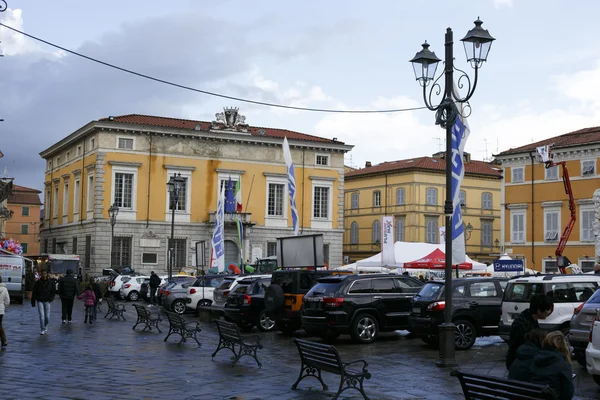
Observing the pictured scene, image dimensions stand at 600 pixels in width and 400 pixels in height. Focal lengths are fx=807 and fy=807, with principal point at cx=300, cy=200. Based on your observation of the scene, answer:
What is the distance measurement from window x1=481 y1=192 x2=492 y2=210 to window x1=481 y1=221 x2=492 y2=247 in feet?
4.97

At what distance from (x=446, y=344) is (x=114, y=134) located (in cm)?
4567

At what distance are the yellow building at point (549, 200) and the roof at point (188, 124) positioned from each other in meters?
13.9

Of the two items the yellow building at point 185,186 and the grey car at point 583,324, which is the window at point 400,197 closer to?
the yellow building at point 185,186

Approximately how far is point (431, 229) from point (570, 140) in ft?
63.6

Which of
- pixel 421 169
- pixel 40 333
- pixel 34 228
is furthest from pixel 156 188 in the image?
pixel 34 228

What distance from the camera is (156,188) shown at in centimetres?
5841

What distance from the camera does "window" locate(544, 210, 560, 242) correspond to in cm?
5712

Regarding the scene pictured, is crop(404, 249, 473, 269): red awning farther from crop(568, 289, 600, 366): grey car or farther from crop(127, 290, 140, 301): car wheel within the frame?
crop(568, 289, 600, 366): grey car

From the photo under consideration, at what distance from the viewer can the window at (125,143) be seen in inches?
2256

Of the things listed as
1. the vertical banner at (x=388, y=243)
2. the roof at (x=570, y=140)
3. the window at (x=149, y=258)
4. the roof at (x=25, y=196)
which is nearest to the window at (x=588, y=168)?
the roof at (x=570, y=140)

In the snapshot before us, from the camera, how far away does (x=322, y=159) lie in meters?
63.7

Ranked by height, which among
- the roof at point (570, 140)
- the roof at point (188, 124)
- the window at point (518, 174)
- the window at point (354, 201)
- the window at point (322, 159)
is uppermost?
the roof at point (188, 124)

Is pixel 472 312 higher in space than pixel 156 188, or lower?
lower

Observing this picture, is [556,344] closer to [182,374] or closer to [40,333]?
[182,374]
